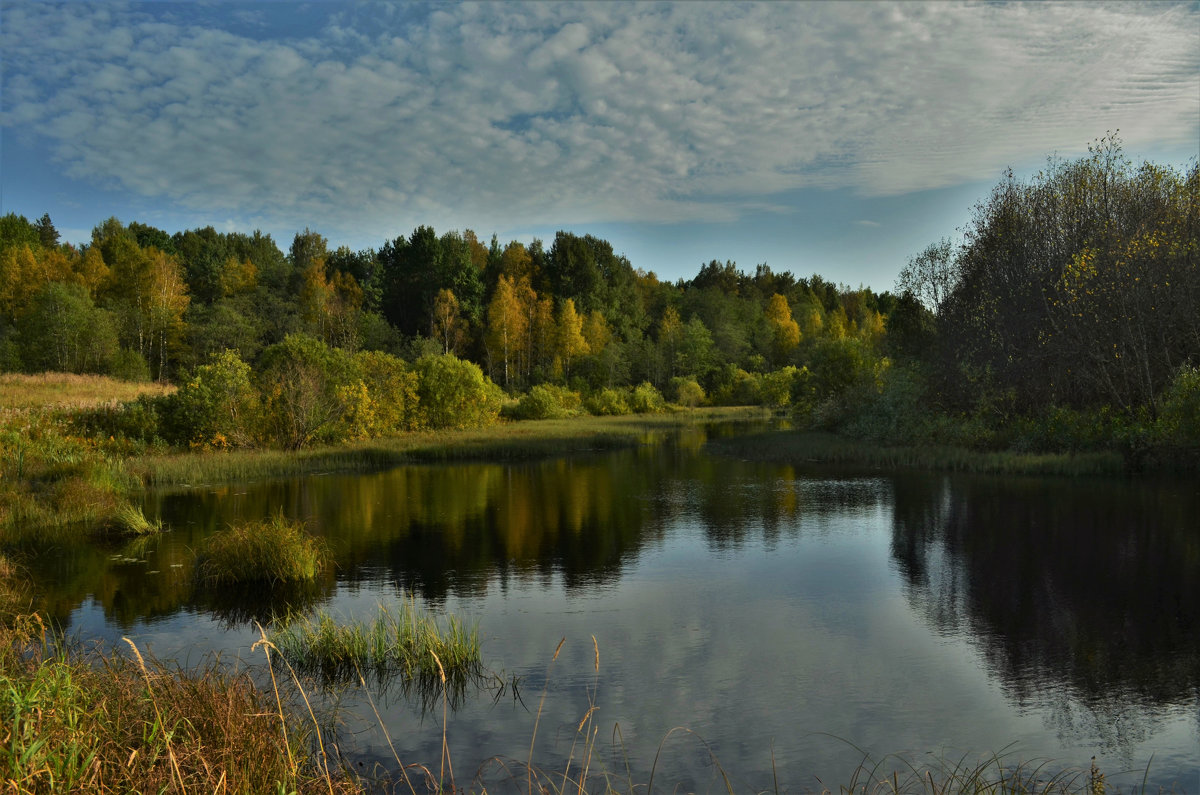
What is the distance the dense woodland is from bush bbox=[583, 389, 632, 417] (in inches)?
8.2

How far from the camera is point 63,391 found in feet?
136

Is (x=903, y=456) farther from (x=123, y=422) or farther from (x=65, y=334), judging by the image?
(x=65, y=334)

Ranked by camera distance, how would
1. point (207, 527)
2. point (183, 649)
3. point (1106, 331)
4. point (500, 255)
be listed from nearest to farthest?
point (183, 649) < point (207, 527) < point (1106, 331) < point (500, 255)

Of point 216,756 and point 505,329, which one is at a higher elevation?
point 505,329

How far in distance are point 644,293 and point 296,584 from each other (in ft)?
298

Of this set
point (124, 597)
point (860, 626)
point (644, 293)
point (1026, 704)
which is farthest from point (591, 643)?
point (644, 293)

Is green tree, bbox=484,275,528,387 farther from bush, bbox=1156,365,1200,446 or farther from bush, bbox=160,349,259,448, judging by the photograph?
bush, bbox=1156,365,1200,446

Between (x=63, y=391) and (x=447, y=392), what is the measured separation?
1964 centimetres

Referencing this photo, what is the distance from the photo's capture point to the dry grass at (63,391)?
116 feet

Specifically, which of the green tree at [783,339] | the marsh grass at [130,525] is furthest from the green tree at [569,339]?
the marsh grass at [130,525]

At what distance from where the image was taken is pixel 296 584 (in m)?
15.2

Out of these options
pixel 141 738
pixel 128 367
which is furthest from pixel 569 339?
pixel 141 738

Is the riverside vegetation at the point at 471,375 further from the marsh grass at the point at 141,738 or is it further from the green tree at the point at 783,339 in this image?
the green tree at the point at 783,339

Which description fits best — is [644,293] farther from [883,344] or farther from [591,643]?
[591,643]
